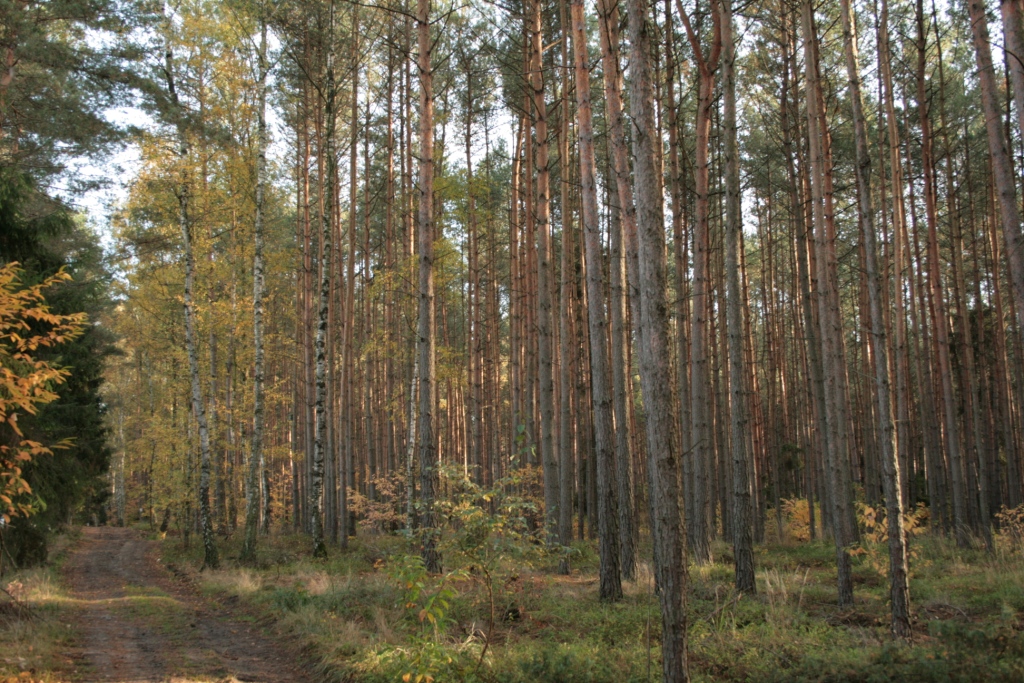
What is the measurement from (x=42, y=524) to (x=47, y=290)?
435 cm

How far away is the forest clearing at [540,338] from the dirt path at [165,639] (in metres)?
0.09

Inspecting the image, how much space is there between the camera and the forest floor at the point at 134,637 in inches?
270

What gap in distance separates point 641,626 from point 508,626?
5.28ft

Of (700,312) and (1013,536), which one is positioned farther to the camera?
(1013,536)

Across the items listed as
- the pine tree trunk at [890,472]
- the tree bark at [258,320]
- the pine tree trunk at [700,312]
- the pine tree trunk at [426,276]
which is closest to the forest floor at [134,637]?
the tree bark at [258,320]

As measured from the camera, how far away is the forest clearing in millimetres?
6121

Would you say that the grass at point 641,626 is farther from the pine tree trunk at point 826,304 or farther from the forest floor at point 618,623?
the pine tree trunk at point 826,304

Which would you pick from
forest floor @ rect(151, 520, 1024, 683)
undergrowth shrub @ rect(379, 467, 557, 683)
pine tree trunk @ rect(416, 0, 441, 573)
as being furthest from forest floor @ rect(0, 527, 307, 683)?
pine tree trunk @ rect(416, 0, 441, 573)

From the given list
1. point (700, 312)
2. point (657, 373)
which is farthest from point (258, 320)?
point (657, 373)

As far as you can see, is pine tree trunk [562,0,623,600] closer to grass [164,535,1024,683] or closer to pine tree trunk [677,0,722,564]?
grass [164,535,1024,683]

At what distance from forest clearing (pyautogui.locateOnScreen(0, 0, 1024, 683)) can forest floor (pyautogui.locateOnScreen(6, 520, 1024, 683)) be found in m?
0.06

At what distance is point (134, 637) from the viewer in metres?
8.85

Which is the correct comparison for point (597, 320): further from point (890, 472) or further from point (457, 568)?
point (457, 568)

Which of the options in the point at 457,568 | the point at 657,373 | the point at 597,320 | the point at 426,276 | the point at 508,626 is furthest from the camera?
the point at 426,276
